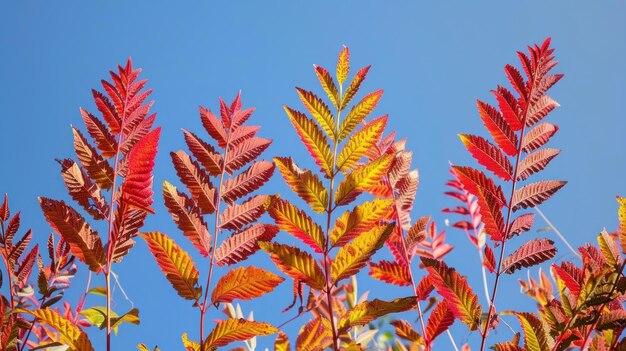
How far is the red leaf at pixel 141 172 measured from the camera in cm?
62

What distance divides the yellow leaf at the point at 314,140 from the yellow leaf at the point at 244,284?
16 cm

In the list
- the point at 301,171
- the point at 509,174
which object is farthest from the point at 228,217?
the point at 509,174

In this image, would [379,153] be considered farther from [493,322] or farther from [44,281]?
Result: [44,281]

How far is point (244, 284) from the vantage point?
2.30 ft

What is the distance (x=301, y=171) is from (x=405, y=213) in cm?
27

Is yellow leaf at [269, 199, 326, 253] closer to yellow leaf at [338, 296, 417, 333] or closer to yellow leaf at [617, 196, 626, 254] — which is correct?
yellow leaf at [338, 296, 417, 333]

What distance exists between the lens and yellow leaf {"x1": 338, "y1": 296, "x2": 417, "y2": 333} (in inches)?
26.2

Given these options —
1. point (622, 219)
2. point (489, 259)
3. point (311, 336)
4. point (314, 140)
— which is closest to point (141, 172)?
point (314, 140)

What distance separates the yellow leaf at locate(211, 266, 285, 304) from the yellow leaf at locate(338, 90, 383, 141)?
0.21 meters

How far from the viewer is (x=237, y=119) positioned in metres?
0.83

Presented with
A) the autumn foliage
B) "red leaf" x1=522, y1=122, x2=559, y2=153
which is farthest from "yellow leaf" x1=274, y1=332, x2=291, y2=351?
"red leaf" x1=522, y1=122, x2=559, y2=153

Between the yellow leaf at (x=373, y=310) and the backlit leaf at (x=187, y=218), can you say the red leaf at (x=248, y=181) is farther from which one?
the yellow leaf at (x=373, y=310)

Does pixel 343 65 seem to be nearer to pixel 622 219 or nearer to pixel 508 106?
pixel 508 106

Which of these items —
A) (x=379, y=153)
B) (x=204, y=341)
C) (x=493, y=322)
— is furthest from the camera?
(x=379, y=153)
